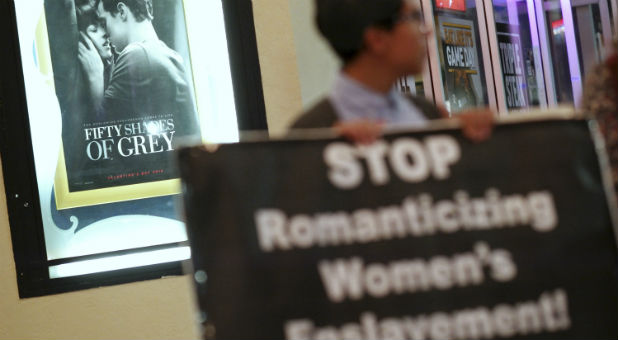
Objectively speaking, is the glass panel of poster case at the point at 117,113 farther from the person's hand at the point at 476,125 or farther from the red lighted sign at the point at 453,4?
the person's hand at the point at 476,125

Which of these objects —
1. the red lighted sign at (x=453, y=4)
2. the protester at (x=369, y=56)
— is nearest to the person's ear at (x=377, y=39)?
the protester at (x=369, y=56)

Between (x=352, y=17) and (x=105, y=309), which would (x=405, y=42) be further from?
(x=105, y=309)

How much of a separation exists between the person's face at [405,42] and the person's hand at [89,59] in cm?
245

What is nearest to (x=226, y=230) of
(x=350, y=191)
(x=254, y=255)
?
(x=254, y=255)

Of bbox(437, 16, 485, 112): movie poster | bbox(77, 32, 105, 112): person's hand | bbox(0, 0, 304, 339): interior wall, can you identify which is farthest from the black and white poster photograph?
bbox(437, 16, 485, 112): movie poster

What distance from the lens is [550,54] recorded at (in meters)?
6.76

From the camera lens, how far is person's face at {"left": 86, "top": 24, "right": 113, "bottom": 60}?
418 cm

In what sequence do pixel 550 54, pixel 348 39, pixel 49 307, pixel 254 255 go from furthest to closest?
pixel 550 54 → pixel 49 307 → pixel 348 39 → pixel 254 255

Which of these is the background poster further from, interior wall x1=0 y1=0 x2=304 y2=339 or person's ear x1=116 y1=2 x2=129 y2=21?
person's ear x1=116 y1=2 x2=129 y2=21

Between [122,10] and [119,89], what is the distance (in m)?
0.37

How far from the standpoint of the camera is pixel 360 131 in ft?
6.02

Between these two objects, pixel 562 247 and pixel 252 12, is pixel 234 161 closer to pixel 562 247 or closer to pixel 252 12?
pixel 562 247

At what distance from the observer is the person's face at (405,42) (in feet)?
6.54

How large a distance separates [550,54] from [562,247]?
5.13 m
